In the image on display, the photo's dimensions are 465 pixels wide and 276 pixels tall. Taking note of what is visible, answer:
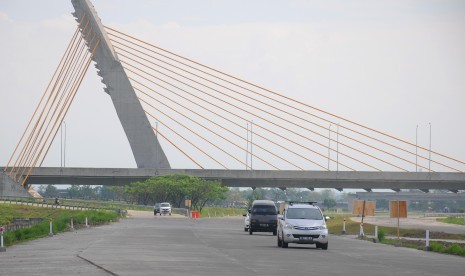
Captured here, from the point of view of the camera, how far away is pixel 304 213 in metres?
44.9

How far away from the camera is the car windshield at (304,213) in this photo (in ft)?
146

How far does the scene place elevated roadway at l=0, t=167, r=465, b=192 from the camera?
138m

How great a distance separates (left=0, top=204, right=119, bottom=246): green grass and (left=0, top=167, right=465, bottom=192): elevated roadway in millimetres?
29853

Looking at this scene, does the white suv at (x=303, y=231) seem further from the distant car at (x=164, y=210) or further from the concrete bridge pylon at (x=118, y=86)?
the distant car at (x=164, y=210)

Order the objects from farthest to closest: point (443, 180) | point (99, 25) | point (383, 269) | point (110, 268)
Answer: point (443, 180) < point (99, 25) < point (383, 269) < point (110, 268)

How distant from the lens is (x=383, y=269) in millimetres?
29547

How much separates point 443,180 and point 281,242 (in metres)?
96.7

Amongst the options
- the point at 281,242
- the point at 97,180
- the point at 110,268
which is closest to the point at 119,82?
the point at 97,180

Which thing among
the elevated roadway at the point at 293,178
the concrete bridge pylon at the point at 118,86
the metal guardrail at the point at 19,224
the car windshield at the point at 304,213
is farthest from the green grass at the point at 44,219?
the elevated roadway at the point at 293,178

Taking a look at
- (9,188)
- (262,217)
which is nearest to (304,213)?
(262,217)

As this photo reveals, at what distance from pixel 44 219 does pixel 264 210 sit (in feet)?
96.0

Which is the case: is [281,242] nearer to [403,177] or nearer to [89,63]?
[89,63]

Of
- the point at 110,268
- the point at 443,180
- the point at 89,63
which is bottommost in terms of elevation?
the point at 110,268

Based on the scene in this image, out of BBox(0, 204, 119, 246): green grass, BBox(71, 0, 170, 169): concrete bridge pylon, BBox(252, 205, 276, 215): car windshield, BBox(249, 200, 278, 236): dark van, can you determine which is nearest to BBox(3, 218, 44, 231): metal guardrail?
BBox(0, 204, 119, 246): green grass
